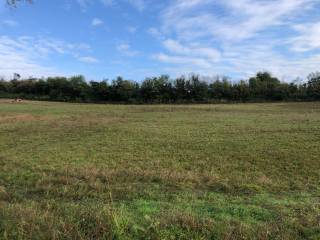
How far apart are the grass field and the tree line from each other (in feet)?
208

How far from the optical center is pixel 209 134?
68.6 feet

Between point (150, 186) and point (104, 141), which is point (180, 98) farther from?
point (150, 186)

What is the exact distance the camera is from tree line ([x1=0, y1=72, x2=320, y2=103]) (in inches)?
3221

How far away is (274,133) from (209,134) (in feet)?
11.8

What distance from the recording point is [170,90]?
89438 millimetres

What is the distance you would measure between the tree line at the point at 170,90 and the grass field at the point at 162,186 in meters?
63.5

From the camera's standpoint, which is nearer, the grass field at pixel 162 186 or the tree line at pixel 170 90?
the grass field at pixel 162 186

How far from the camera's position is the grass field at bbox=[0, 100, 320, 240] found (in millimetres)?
5246

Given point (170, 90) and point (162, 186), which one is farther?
point (170, 90)

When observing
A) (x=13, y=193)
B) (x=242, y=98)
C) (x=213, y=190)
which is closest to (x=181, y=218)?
(x=213, y=190)

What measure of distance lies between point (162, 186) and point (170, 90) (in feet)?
Result: 264

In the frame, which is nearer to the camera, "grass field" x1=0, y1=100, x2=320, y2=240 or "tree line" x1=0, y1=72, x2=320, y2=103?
"grass field" x1=0, y1=100, x2=320, y2=240

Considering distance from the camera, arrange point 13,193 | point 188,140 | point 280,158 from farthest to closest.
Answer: point 188,140
point 280,158
point 13,193

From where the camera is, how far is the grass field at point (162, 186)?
17.2 feet
